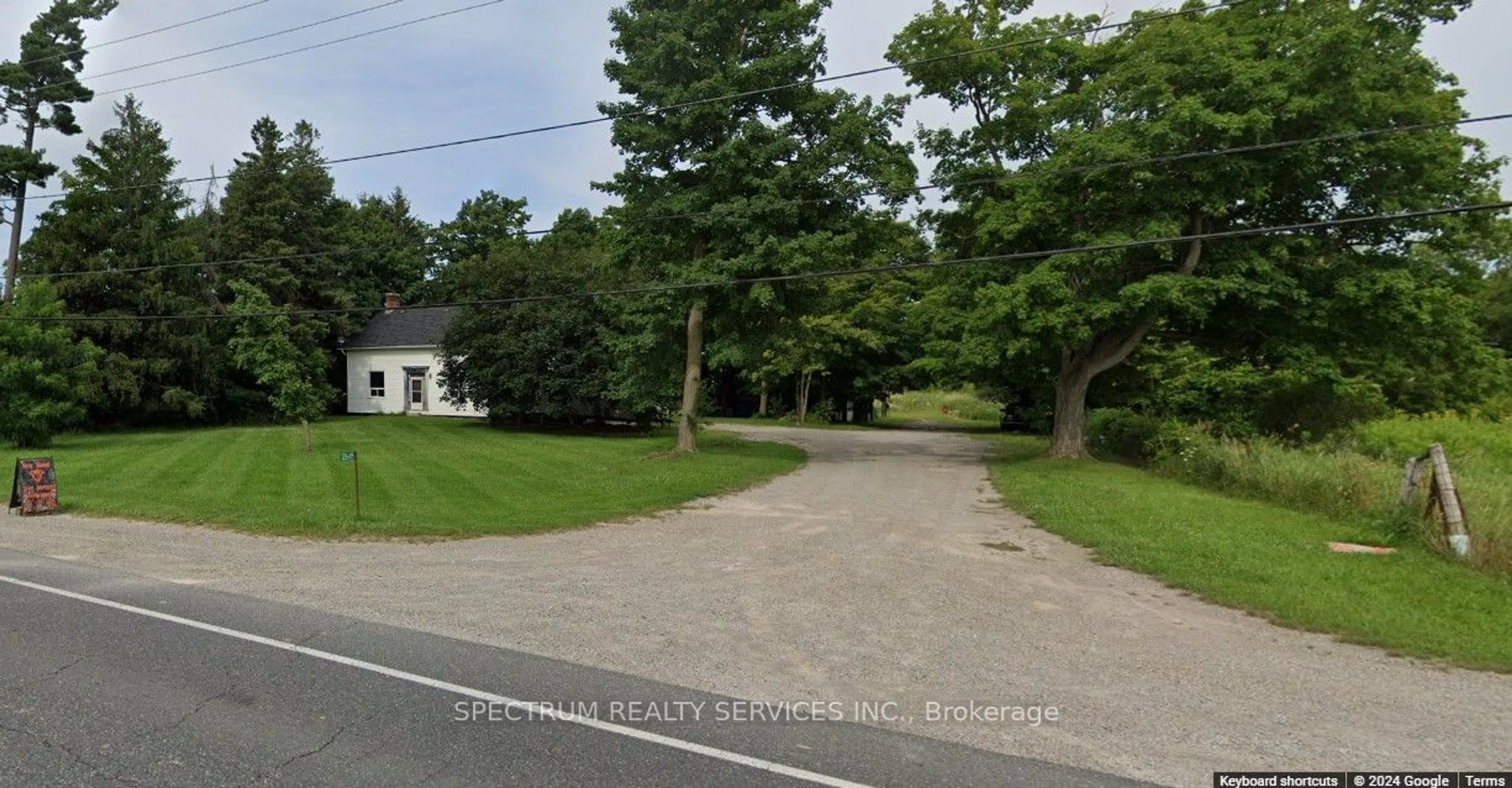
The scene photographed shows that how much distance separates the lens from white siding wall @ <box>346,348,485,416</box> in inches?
1497

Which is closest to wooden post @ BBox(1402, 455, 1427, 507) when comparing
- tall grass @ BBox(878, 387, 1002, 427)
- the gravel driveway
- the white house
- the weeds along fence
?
the weeds along fence

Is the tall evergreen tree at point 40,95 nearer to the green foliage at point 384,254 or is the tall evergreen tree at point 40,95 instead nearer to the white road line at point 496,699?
the green foliage at point 384,254

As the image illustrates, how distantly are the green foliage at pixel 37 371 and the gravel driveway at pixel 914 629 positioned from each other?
13.4 metres

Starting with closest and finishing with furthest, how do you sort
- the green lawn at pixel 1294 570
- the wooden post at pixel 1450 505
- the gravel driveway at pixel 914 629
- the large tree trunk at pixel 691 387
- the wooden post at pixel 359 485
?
the gravel driveway at pixel 914 629, the green lawn at pixel 1294 570, the wooden post at pixel 1450 505, the wooden post at pixel 359 485, the large tree trunk at pixel 691 387

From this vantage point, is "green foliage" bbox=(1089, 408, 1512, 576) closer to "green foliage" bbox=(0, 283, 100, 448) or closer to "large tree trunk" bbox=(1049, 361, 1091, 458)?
"large tree trunk" bbox=(1049, 361, 1091, 458)

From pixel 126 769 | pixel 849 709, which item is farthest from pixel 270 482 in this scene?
pixel 849 709

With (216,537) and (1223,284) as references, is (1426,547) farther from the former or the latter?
(216,537)

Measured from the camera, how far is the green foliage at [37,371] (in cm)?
2053

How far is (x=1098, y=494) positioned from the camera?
45.8 ft

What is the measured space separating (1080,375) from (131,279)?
3571 cm

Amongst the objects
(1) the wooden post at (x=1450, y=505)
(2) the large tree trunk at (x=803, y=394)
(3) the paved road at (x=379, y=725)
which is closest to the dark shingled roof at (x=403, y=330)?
(2) the large tree trunk at (x=803, y=394)

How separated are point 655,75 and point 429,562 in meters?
15.0

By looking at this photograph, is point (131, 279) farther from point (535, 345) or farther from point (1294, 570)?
point (1294, 570)

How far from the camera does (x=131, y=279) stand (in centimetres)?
3025
